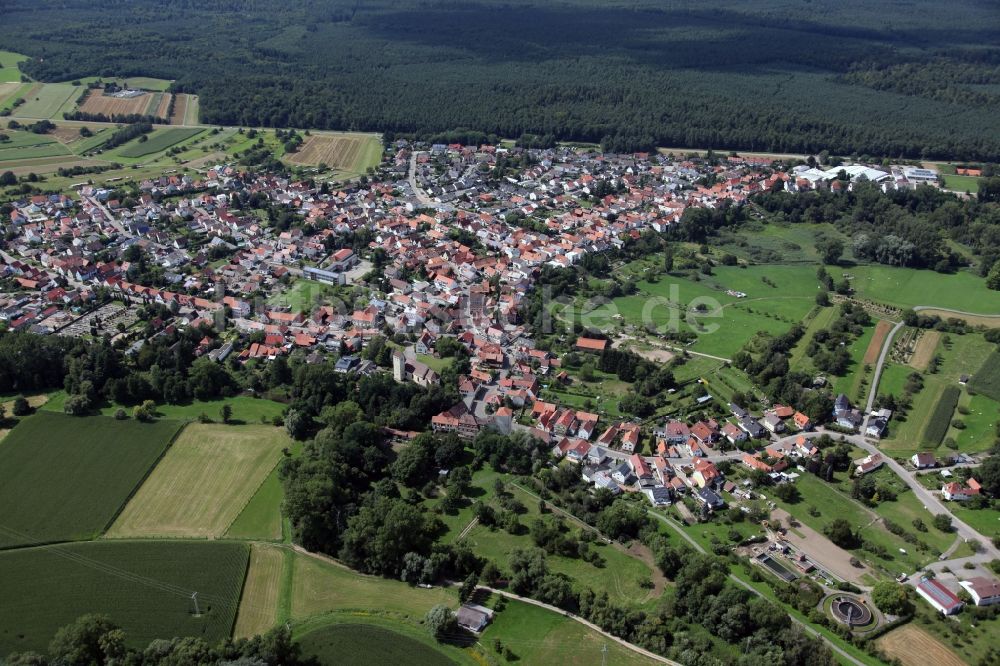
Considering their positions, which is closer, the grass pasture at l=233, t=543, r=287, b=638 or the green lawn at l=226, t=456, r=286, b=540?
the grass pasture at l=233, t=543, r=287, b=638

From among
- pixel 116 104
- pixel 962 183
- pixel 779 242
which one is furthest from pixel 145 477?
pixel 116 104

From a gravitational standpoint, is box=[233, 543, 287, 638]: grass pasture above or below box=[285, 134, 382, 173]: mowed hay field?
below

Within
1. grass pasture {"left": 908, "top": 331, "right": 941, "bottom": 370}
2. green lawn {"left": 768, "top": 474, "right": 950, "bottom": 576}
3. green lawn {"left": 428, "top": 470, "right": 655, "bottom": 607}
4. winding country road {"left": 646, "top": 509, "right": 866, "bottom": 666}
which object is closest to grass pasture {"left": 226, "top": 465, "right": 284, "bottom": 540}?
green lawn {"left": 428, "top": 470, "right": 655, "bottom": 607}

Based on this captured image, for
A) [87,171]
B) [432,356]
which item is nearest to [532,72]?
[87,171]

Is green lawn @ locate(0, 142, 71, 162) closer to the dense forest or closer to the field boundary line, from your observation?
the dense forest

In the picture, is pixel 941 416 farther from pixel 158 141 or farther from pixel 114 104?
pixel 114 104

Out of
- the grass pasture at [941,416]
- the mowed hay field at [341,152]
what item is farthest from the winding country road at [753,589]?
the mowed hay field at [341,152]
